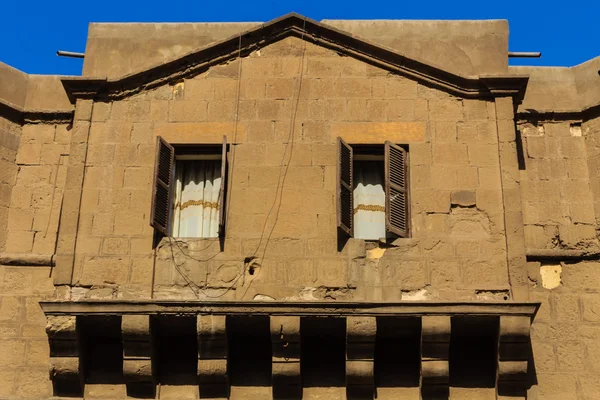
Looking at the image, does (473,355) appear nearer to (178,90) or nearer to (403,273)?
(403,273)

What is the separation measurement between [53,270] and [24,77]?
3.24 meters

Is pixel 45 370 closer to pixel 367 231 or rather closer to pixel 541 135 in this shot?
pixel 367 231

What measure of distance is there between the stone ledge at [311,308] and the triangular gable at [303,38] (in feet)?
10.1

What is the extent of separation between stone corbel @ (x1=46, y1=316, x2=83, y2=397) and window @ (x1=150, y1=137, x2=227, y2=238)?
Result: 161cm

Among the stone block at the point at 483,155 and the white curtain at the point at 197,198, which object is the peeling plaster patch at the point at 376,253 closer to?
the stone block at the point at 483,155

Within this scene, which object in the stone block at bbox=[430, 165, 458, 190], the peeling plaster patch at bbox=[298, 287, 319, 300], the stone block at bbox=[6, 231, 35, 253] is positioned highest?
the stone block at bbox=[430, 165, 458, 190]

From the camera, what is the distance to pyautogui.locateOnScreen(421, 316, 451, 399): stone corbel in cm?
1103

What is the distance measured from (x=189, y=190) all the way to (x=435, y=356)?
12.6 ft

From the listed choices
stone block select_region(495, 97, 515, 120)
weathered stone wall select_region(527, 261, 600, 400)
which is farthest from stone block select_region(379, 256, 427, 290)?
stone block select_region(495, 97, 515, 120)

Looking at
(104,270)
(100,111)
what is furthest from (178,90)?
(104,270)

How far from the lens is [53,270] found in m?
12.4

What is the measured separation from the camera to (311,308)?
11.1 m

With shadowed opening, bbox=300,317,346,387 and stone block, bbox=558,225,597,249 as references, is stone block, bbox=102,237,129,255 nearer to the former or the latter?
shadowed opening, bbox=300,317,346,387

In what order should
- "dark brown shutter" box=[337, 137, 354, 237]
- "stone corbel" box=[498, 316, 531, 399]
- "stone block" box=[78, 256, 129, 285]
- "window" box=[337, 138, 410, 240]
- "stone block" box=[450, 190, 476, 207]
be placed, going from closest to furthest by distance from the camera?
"stone corbel" box=[498, 316, 531, 399], "stone block" box=[78, 256, 129, 285], "dark brown shutter" box=[337, 137, 354, 237], "window" box=[337, 138, 410, 240], "stone block" box=[450, 190, 476, 207]
